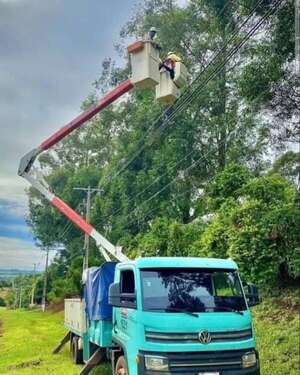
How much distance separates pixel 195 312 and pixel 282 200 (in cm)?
845

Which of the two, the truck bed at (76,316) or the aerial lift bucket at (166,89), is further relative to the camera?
the truck bed at (76,316)

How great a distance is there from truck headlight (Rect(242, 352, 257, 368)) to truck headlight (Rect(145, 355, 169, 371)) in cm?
119

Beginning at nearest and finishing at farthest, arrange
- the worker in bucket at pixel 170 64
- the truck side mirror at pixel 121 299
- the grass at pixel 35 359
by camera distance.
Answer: the truck side mirror at pixel 121 299 → the worker in bucket at pixel 170 64 → the grass at pixel 35 359

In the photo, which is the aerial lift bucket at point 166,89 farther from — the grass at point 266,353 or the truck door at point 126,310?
the grass at point 266,353

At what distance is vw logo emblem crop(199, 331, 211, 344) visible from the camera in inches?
258

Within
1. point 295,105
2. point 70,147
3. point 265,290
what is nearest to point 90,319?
point 265,290

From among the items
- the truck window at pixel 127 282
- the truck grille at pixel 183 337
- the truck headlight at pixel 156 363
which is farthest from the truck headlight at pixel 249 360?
the truck window at pixel 127 282

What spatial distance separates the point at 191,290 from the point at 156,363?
1.26 metres

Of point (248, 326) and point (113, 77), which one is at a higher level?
point (113, 77)

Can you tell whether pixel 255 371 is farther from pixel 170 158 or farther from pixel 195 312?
pixel 170 158

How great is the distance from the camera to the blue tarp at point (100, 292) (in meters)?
8.92

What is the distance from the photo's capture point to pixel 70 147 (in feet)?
142

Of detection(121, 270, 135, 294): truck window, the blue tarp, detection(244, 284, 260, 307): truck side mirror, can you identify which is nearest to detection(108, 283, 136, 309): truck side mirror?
detection(121, 270, 135, 294): truck window

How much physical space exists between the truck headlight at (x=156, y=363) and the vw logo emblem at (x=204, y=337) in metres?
0.58
